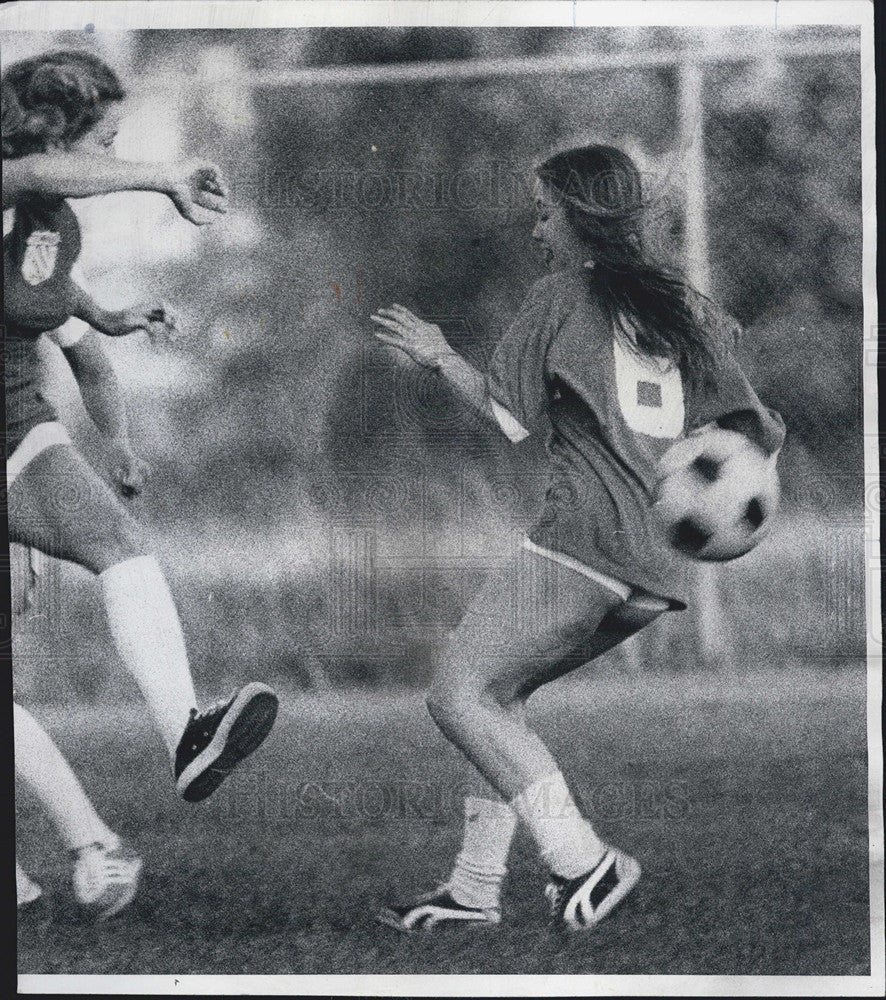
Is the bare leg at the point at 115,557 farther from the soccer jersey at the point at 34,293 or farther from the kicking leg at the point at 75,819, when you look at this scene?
the kicking leg at the point at 75,819

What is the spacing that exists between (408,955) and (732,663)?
3.87 ft

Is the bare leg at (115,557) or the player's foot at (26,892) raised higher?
the bare leg at (115,557)

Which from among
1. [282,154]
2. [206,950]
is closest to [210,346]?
[282,154]

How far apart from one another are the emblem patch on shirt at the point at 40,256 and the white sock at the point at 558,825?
191cm

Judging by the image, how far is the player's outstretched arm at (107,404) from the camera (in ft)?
11.1

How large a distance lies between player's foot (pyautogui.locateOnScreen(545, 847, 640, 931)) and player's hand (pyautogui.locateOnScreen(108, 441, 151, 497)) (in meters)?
1.54

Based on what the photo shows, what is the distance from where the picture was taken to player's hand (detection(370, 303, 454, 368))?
10.9ft

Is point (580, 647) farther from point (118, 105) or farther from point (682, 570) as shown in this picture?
point (118, 105)

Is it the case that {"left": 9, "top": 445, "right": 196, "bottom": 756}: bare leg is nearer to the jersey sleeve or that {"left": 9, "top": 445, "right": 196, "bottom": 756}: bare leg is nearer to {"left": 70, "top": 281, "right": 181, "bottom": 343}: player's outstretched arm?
{"left": 70, "top": 281, "right": 181, "bottom": 343}: player's outstretched arm

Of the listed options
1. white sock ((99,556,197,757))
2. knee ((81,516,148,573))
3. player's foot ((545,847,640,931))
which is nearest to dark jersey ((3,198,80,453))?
knee ((81,516,148,573))

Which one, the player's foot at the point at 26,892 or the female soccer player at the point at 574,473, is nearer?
the female soccer player at the point at 574,473

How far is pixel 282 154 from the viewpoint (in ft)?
11.0

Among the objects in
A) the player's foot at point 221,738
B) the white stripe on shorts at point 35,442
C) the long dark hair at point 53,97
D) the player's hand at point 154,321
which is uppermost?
the long dark hair at point 53,97

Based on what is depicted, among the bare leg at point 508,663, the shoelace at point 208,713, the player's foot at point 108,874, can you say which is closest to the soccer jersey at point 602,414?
the bare leg at point 508,663
